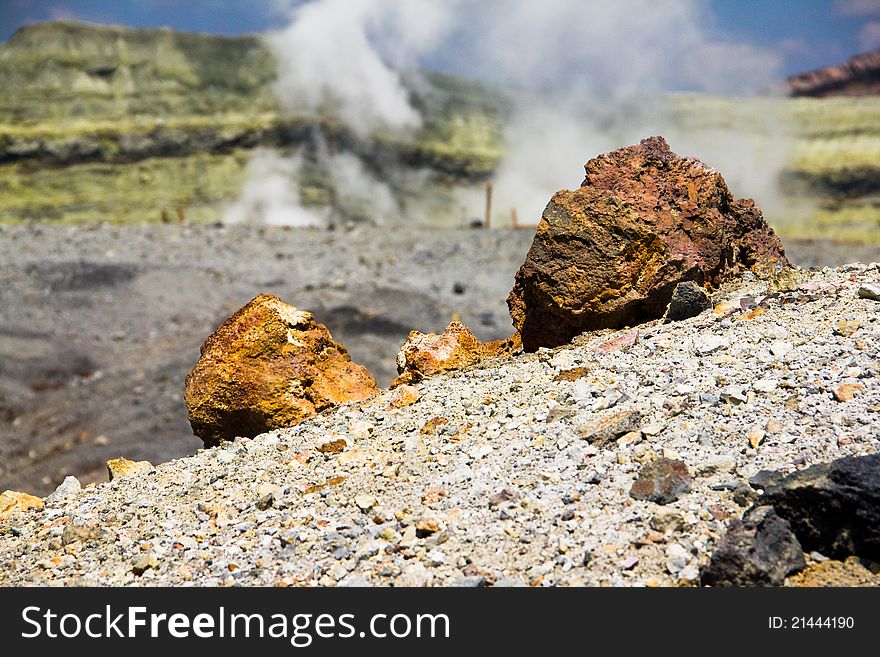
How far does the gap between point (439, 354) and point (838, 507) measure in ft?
10.4

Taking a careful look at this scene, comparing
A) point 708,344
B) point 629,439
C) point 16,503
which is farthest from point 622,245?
point 16,503

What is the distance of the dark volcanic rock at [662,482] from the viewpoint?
410 centimetres

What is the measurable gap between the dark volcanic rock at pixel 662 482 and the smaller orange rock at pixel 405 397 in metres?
1.88

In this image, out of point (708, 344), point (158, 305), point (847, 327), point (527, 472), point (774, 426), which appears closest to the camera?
point (774, 426)

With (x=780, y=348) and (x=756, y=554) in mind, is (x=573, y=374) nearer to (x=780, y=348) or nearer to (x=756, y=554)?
(x=780, y=348)

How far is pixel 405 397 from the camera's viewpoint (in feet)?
19.3

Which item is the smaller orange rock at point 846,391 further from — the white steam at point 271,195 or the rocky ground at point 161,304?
the white steam at point 271,195

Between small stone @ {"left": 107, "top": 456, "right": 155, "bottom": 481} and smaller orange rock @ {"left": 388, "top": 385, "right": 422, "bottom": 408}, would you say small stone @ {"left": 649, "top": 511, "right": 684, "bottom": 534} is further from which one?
small stone @ {"left": 107, "top": 456, "right": 155, "bottom": 481}

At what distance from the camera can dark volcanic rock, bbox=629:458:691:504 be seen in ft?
13.4

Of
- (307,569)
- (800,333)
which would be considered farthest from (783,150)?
(307,569)

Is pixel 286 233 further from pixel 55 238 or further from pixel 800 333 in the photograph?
pixel 800 333

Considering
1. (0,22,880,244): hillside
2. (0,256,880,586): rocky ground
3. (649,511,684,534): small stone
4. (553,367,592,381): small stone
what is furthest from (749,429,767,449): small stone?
(0,22,880,244): hillside

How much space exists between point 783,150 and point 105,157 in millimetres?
25115

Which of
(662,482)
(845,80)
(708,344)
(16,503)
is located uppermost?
(845,80)
